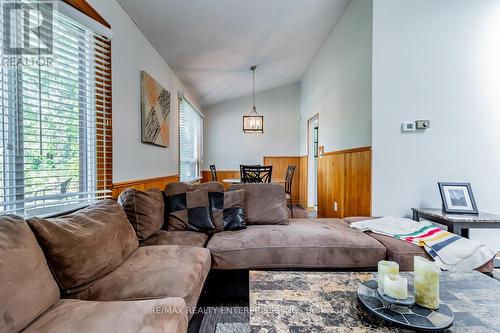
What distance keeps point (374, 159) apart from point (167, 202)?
2171 millimetres

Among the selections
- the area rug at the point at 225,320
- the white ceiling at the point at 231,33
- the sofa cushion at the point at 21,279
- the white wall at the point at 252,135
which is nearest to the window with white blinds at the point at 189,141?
the white wall at the point at 252,135

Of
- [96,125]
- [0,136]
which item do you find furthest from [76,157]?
[0,136]

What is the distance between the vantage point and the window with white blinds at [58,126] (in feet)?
4.47

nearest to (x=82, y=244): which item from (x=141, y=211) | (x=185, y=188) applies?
(x=141, y=211)

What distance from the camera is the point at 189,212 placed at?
88.5 inches

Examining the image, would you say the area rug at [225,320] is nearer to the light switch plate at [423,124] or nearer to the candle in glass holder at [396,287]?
the candle in glass holder at [396,287]

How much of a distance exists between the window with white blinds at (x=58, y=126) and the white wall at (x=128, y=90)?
0.12 meters

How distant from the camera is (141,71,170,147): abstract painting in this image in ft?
8.76

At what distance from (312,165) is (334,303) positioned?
4.61 m

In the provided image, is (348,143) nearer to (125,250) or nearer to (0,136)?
(125,250)

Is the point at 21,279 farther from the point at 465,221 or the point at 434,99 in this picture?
the point at 434,99

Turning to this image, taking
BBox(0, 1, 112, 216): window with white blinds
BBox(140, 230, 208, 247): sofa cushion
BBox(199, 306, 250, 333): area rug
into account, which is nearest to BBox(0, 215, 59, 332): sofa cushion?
BBox(0, 1, 112, 216): window with white blinds

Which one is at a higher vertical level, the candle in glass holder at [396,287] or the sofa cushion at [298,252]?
the candle in glass holder at [396,287]

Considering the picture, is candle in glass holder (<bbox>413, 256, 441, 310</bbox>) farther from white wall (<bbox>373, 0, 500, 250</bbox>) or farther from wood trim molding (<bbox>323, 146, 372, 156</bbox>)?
wood trim molding (<bbox>323, 146, 372, 156</bbox>)
